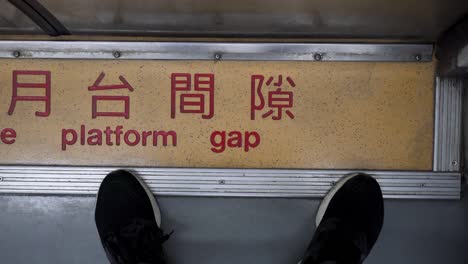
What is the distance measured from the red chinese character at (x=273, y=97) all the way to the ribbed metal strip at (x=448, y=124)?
382mm

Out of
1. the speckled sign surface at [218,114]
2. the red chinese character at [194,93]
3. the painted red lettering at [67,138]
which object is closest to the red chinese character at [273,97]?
the speckled sign surface at [218,114]

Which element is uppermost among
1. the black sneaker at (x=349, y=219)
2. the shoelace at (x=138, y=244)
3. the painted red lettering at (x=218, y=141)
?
the painted red lettering at (x=218, y=141)

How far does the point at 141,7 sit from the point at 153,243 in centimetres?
59

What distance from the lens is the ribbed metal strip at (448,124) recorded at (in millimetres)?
1183

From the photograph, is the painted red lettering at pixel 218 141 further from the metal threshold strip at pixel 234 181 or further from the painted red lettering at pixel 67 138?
the painted red lettering at pixel 67 138

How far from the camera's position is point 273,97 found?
1.19 metres

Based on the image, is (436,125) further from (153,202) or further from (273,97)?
(153,202)

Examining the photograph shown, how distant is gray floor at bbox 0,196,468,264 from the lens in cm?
121

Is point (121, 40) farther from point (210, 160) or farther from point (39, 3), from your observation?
point (210, 160)

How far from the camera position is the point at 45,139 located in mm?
1209

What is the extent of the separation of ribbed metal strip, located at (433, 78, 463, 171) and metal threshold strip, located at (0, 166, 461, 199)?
0.11 ft

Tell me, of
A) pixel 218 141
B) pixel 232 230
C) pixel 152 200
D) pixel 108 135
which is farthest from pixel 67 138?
pixel 232 230

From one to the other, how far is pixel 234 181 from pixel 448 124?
1.90 feet

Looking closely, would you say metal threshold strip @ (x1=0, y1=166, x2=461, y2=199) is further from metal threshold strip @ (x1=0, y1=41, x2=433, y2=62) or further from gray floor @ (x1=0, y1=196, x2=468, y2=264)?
metal threshold strip @ (x1=0, y1=41, x2=433, y2=62)
